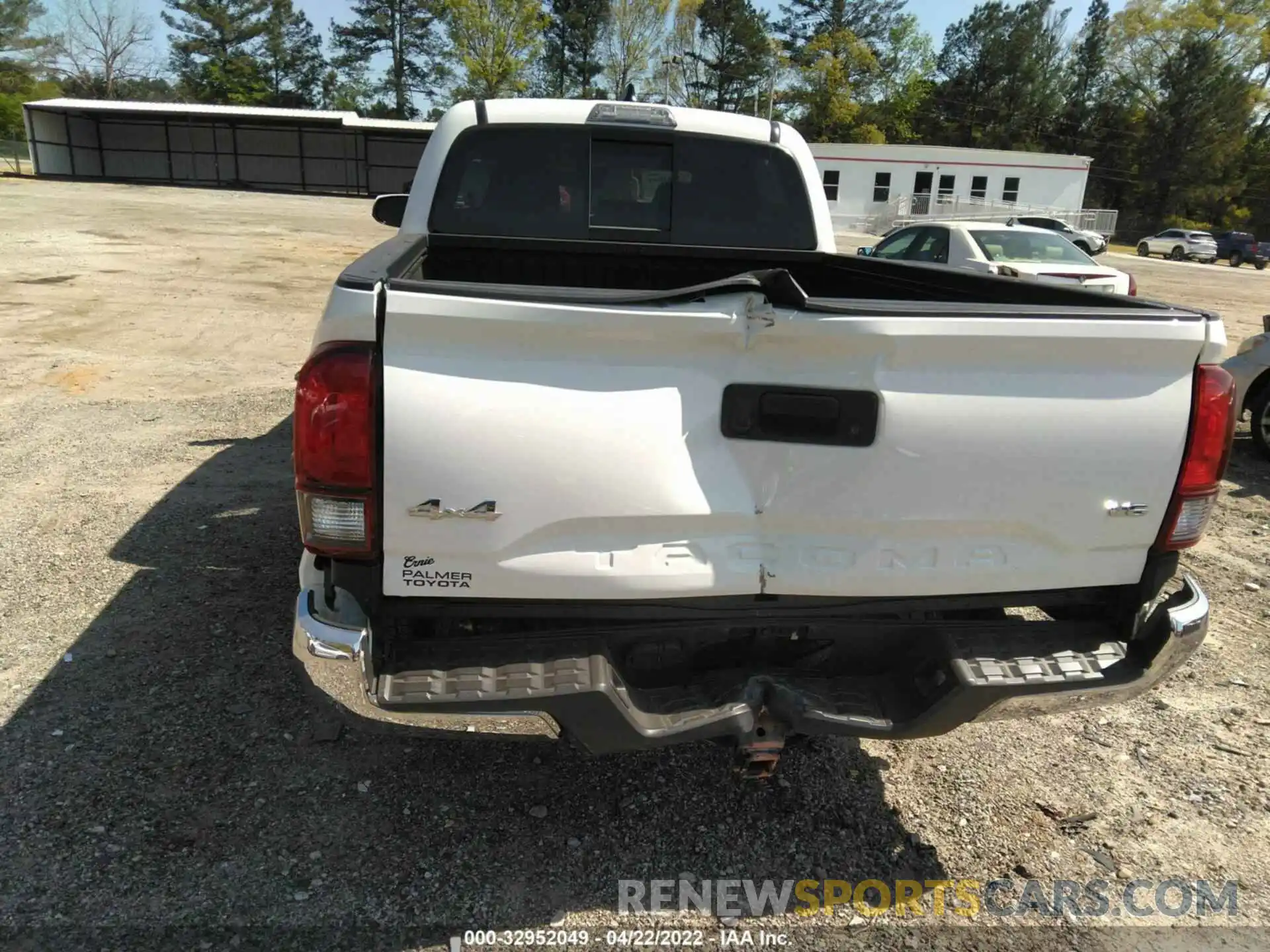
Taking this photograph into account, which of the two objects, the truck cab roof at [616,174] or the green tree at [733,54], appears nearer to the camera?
the truck cab roof at [616,174]

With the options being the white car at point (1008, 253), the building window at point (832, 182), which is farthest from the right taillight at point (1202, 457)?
the building window at point (832, 182)

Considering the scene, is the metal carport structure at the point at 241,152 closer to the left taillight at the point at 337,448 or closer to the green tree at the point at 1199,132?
the left taillight at the point at 337,448

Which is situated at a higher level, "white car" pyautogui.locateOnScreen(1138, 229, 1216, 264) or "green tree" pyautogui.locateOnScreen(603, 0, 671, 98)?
"green tree" pyautogui.locateOnScreen(603, 0, 671, 98)

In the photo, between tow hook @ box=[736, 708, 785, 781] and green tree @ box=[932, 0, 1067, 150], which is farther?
green tree @ box=[932, 0, 1067, 150]

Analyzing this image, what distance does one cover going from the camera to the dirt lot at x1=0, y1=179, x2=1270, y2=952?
8.04 ft

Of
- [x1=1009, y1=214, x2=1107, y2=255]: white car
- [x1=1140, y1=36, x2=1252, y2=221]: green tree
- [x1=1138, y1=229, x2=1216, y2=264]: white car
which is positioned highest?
[x1=1140, y1=36, x2=1252, y2=221]: green tree

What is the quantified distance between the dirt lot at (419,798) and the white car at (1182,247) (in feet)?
137

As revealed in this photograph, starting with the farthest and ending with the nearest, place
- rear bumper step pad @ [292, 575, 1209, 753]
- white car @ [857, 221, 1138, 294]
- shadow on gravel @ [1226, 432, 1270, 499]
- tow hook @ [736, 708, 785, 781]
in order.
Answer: white car @ [857, 221, 1138, 294]
shadow on gravel @ [1226, 432, 1270, 499]
tow hook @ [736, 708, 785, 781]
rear bumper step pad @ [292, 575, 1209, 753]

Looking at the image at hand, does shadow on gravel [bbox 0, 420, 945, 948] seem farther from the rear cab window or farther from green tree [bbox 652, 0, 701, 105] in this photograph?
green tree [bbox 652, 0, 701, 105]

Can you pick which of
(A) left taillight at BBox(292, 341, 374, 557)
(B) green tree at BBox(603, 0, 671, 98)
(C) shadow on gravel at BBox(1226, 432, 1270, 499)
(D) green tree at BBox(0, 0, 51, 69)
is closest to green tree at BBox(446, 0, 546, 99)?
(B) green tree at BBox(603, 0, 671, 98)

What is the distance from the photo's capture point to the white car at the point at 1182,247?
39.3 metres

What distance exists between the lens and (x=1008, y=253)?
12.2 m

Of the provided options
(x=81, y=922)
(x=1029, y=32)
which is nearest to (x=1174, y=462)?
(x=81, y=922)

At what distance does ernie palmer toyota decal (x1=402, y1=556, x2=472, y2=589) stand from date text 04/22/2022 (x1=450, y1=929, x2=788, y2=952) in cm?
97
